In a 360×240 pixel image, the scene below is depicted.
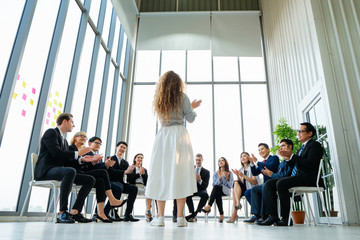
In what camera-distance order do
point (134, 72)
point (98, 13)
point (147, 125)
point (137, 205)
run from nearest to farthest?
1. point (98, 13)
2. point (137, 205)
3. point (147, 125)
4. point (134, 72)

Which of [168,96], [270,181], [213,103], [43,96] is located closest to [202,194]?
[270,181]

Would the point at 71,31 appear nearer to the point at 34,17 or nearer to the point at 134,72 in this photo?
the point at 34,17

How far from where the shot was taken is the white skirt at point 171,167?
2059 millimetres


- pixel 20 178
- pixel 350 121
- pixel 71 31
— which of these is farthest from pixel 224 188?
pixel 71 31

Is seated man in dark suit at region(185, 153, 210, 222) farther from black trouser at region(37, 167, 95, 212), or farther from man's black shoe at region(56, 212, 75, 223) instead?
man's black shoe at region(56, 212, 75, 223)

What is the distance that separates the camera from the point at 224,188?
14.6 ft

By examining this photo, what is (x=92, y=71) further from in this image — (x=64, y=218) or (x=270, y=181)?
(x=270, y=181)

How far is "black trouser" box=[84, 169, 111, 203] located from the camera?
3021 millimetres

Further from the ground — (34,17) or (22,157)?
(34,17)

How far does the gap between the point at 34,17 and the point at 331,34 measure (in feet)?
13.3

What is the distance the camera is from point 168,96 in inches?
88.2

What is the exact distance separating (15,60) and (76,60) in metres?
1.62

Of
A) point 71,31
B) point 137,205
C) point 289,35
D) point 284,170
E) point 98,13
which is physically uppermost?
point 98,13

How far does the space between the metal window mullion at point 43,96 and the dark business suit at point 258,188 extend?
9.28 feet
